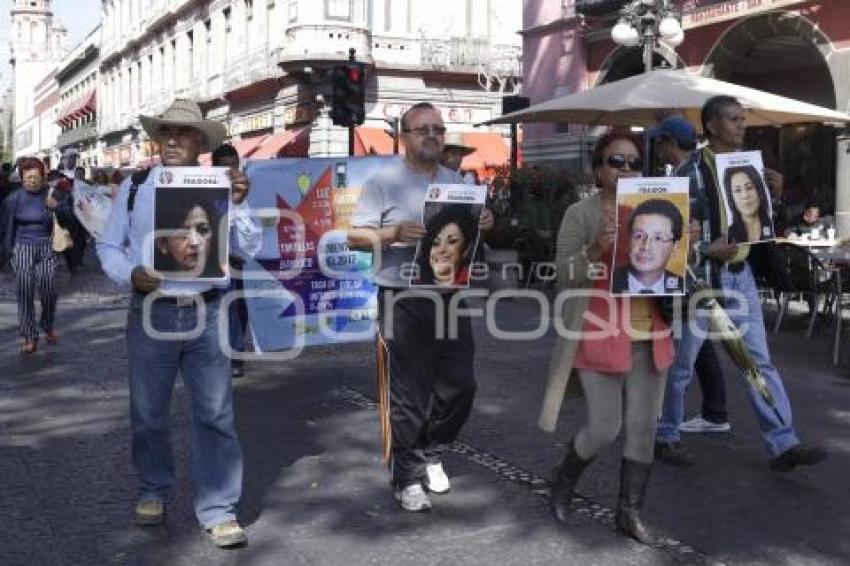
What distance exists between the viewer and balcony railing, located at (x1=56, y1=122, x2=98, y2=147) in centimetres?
6345

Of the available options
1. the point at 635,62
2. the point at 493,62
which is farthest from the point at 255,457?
the point at 493,62

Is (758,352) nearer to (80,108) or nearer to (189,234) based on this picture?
(189,234)

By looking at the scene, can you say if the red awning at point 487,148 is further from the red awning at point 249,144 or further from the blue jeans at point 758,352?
the blue jeans at point 758,352

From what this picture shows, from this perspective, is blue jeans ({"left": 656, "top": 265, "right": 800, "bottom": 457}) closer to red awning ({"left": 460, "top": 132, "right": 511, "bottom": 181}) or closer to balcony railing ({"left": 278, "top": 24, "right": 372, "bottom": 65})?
red awning ({"left": 460, "top": 132, "right": 511, "bottom": 181})

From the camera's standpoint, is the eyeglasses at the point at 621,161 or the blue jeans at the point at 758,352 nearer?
the eyeglasses at the point at 621,161

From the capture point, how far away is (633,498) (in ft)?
14.1

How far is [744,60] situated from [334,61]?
13662mm

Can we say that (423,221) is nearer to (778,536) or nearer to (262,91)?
(778,536)

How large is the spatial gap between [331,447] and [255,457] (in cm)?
47

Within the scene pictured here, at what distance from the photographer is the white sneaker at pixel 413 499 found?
471cm

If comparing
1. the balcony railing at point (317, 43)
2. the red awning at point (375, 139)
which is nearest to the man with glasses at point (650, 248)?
the red awning at point (375, 139)

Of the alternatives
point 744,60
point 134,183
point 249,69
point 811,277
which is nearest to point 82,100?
point 249,69

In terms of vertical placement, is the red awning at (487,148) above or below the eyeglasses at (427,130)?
above

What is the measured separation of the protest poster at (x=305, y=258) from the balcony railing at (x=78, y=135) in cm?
5734
